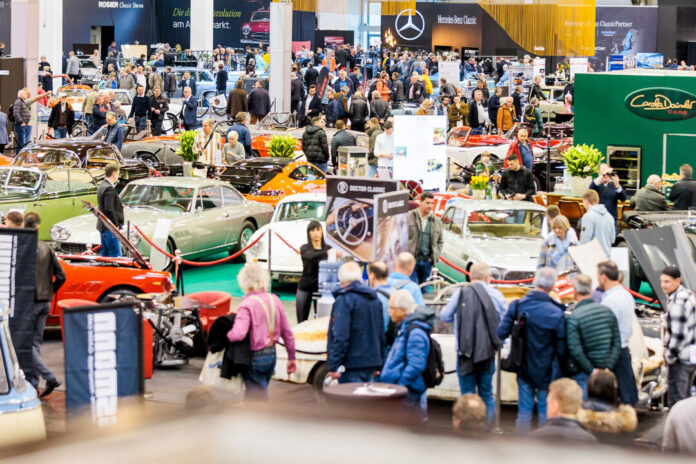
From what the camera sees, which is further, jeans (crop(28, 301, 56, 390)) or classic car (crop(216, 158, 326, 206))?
classic car (crop(216, 158, 326, 206))

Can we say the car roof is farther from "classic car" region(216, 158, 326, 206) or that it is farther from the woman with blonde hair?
the woman with blonde hair

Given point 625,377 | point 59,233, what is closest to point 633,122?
point 59,233

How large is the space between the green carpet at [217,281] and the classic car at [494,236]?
2.35 metres

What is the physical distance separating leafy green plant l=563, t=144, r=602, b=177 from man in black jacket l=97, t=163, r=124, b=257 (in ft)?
24.9

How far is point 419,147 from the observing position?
53.3ft

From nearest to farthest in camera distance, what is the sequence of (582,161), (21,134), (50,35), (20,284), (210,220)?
(20,284) < (210,220) < (582,161) < (21,134) < (50,35)

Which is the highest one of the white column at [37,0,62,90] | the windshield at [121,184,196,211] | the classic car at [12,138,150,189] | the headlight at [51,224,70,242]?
the white column at [37,0,62,90]

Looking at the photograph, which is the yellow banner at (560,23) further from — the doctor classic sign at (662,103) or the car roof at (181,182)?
the car roof at (181,182)

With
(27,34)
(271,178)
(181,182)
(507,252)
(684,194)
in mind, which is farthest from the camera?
(27,34)

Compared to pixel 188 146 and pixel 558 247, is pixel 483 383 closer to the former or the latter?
pixel 558 247

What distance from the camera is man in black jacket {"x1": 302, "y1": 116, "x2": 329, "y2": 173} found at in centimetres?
2123

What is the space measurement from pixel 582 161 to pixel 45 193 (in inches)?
340

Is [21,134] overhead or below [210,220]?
overhead

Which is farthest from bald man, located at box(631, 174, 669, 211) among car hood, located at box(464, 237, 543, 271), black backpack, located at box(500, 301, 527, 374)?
black backpack, located at box(500, 301, 527, 374)
